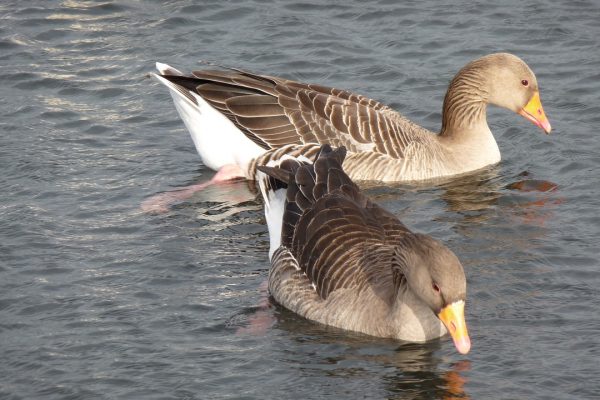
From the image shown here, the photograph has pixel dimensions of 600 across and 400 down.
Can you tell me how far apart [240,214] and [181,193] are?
0.78 metres

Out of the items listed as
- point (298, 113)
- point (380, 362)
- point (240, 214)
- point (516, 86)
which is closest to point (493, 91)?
point (516, 86)

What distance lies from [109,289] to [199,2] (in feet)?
26.2

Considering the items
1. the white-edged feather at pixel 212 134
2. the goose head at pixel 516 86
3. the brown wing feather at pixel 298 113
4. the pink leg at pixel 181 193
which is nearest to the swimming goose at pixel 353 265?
the pink leg at pixel 181 193

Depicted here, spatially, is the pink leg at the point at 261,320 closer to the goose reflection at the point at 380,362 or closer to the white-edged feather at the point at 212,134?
the goose reflection at the point at 380,362

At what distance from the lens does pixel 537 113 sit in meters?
13.7

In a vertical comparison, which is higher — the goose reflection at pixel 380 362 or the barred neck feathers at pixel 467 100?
the barred neck feathers at pixel 467 100

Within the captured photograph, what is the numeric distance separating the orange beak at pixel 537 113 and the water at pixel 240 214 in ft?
1.32

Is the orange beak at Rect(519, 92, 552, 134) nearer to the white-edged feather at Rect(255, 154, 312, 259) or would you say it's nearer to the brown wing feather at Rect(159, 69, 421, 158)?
the brown wing feather at Rect(159, 69, 421, 158)

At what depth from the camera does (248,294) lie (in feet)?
34.4

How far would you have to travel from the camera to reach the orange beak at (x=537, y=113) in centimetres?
1360

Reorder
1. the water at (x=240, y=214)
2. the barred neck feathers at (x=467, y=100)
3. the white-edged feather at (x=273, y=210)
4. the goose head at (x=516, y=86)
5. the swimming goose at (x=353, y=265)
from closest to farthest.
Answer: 1. the swimming goose at (x=353, y=265)
2. the water at (x=240, y=214)
3. the white-edged feather at (x=273, y=210)
4. the goose head at (x=516, y=86)
5. the barred neck feathers at (x=467, y=100)

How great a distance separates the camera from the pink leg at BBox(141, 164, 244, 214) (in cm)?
1236

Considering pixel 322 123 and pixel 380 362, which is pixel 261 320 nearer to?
pixel 380 362

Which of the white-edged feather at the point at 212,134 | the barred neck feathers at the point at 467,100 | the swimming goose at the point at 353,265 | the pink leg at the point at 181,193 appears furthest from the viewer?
the barred neck feathers at the point at 467,100
